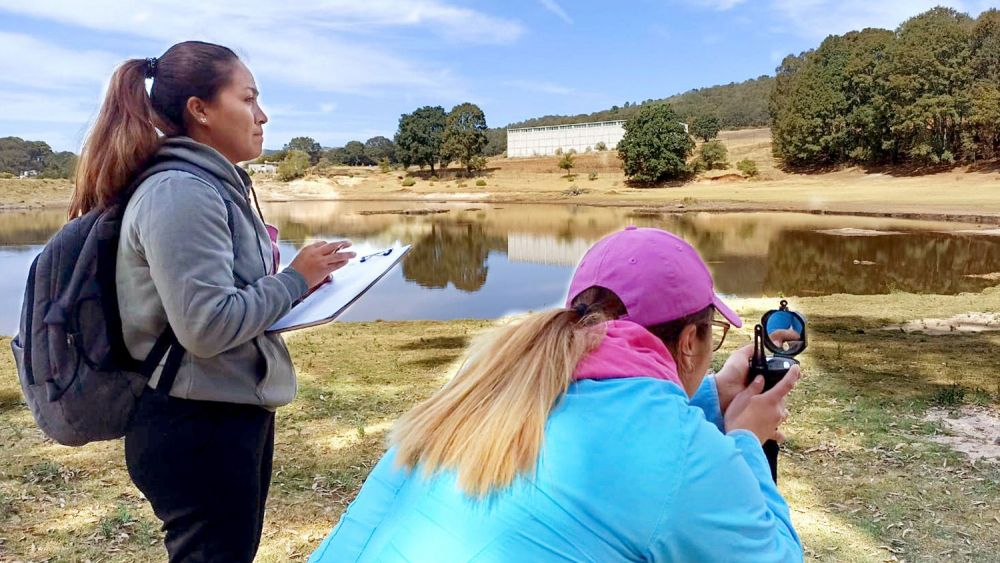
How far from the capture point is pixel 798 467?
3.87 meters

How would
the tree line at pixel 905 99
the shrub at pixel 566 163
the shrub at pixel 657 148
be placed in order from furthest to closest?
1. the shrub at pixel 566 163
2. the shrub at pixel 657 148
3. the tree line at pixel 905 99

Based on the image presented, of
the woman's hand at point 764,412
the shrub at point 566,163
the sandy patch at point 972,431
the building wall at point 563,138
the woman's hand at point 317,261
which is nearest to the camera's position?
the woman's hand at point 764,412

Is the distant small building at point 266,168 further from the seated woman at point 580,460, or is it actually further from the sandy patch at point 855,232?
the seated woman at point 580,460

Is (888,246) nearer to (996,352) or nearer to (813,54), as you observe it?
(996,352)

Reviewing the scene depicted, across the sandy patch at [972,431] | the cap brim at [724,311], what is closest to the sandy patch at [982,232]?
the sandy patch at [972,431]

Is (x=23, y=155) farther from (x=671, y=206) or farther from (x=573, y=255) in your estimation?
(x=573, y=255)

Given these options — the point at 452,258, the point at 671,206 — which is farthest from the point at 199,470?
the point at 671,206

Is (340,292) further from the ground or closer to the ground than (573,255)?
further from the ground

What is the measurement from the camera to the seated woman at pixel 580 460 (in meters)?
1.04

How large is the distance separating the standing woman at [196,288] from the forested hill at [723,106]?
84.7 meters

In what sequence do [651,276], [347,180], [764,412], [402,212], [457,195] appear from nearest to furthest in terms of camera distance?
[651,276], [764,412], [402,212], [457,195], [347,180]

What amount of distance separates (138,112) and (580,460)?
1.32 metres

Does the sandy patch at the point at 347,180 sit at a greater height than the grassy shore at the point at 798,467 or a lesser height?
greater

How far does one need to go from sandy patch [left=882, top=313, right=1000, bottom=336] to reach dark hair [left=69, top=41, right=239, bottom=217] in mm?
7778
